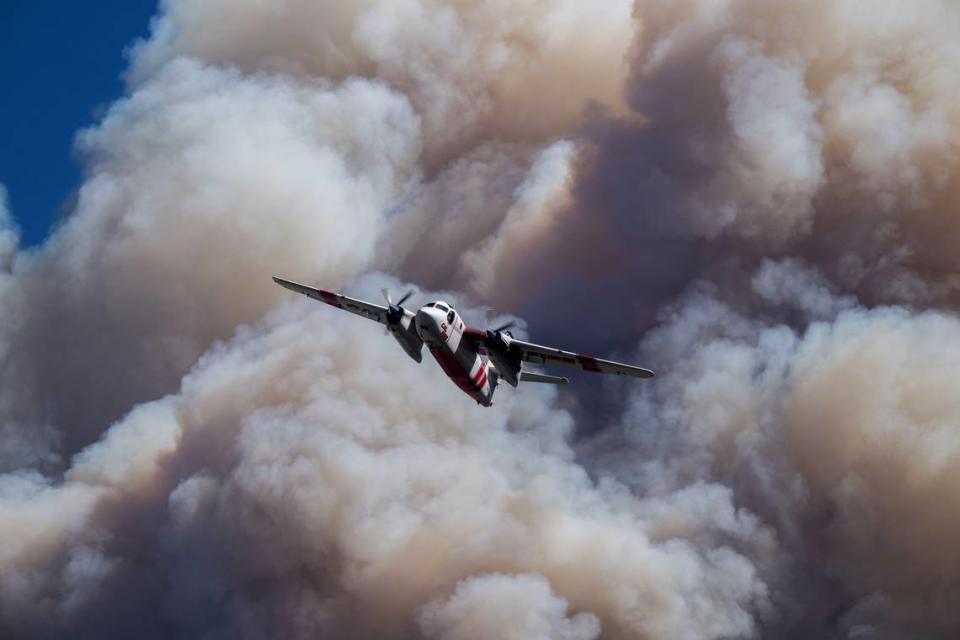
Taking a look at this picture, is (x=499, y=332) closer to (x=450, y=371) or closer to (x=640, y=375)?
(x=450, y=371)

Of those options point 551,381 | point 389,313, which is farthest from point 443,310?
point 551,381

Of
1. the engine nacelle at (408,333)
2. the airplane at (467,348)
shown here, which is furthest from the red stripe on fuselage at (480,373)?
the engine nacelle at (408,333)

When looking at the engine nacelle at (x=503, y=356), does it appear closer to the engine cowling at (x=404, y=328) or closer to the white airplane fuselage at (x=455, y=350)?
the white airplane fuselage at (x=455, y=350)

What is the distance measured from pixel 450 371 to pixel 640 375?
12.6 m

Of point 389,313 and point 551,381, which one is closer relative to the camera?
point 389,313

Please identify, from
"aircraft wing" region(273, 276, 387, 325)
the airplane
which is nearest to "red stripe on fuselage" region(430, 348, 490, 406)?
the airplane

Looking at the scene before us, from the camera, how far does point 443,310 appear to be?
225 feet

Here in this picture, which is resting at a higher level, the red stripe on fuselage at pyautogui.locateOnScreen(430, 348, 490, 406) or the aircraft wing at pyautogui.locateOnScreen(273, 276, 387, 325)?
the aircraft wing at pyautogui.locateOnScreen(273, 276, 387, 325)

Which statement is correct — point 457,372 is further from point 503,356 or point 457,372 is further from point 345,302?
point 345,302

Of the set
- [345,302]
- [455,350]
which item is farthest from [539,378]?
[345,302]

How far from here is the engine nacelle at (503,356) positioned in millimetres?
71250

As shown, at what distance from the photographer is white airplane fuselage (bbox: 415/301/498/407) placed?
6769cm

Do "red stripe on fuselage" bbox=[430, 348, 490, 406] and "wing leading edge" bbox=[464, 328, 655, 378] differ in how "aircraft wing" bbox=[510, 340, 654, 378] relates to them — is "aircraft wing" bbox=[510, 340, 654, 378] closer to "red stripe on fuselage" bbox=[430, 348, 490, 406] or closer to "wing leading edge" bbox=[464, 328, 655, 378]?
"wing leading edge" bbox=[464, 328, 655, 378]

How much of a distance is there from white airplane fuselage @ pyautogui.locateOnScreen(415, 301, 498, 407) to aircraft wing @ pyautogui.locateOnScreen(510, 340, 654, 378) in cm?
322
